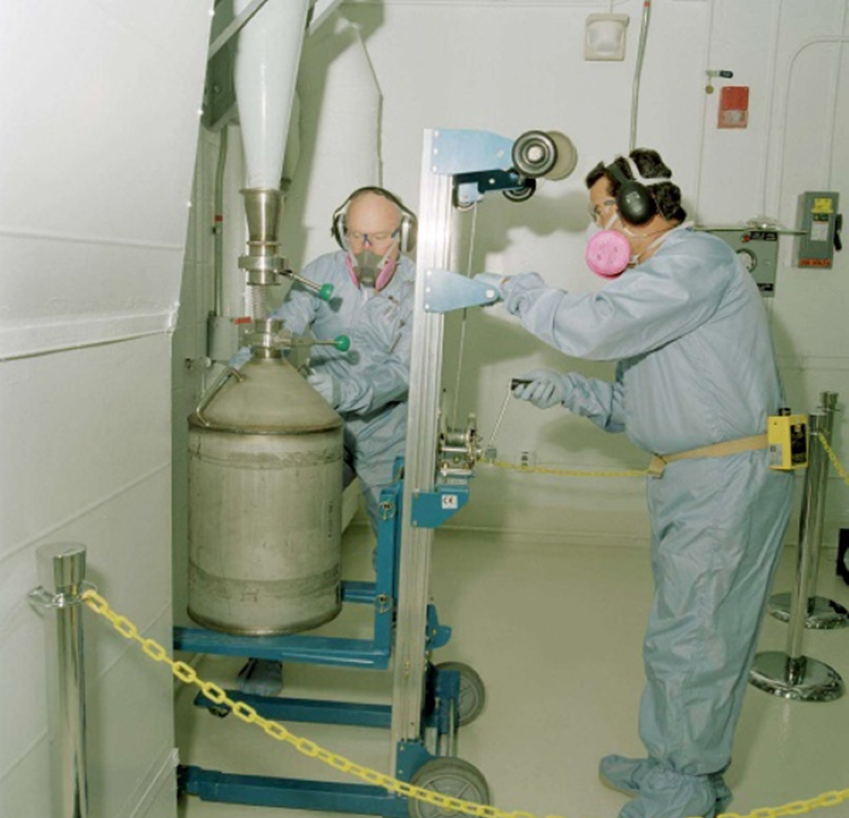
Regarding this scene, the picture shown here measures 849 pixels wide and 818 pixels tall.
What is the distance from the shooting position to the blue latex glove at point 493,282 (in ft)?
5.43

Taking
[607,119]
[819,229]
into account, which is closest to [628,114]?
[607,119]

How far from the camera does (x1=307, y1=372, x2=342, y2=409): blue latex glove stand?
6.57 feet

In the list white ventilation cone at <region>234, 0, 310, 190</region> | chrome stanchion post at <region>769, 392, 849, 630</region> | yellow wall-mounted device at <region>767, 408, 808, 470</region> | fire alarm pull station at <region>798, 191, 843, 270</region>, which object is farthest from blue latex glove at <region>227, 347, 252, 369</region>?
fire alarm pull station at <region>798, 191, 843, 270</region>

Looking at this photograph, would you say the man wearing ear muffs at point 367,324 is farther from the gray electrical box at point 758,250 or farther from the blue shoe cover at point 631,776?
the gray electrical box at point 758,250

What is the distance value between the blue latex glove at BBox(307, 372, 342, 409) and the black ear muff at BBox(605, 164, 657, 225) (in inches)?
31.9

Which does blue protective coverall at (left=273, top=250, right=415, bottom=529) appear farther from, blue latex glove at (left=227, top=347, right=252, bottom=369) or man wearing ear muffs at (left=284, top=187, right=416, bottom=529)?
blue latex glove at (left=227, top=347, right=252, bottom=369)

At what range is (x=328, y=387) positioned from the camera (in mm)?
2008

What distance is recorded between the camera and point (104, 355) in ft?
4.44

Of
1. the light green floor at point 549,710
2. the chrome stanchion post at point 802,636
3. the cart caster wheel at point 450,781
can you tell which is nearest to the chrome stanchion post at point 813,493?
the chrome stanchion post at point 802,636

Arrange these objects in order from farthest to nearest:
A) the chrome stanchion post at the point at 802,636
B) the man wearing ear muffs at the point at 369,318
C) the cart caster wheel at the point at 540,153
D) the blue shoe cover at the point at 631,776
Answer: the chrome stanchion post at the point at 802,636 < the man wearing ear muffs at the point at 369,318 < the blue shoe cover at the point at 631,776 < the cart caster wheel at the point at 540,153

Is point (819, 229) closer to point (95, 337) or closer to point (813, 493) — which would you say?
point (813, 493)

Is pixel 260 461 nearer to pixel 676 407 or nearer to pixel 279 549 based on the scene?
pixel 279 549

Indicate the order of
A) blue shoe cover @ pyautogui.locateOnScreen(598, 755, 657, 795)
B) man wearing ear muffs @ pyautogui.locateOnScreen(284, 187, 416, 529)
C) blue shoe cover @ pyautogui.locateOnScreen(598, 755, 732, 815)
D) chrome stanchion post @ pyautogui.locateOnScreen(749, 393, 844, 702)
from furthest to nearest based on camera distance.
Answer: chrome stanchion post @ pyautogui.locateOnScreen(749, 393, 844, 702)
man wearing ear muffs @ pyautogui.locateOnScreen(284, 187, 416, 529)
blue shoe cover @ pyautogui.locateOnScreen(598, 755, 657, 795)
blue shoe cover @ pyautogui.locateOnScreen(598, 755, 732, 815)

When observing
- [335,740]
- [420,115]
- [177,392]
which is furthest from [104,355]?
[420,115]
